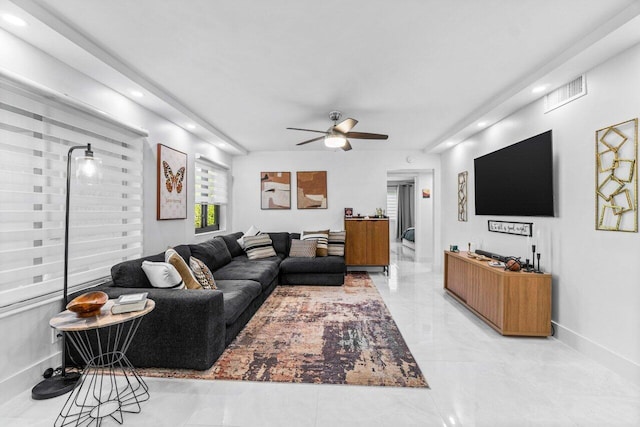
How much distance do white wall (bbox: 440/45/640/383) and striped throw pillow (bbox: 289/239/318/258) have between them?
3184 mm

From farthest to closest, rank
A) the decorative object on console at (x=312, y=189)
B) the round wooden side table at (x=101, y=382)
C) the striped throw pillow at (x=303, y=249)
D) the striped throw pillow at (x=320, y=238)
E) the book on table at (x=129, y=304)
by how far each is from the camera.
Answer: the decorative object on console at (x=312, y=189)
the striped throw pillow at (x=320, y=238)
the striped throw pillow at (x=303, y=249)
the book on table at (x=129, y=304)
the round wooden side table at (x=101, y=382)

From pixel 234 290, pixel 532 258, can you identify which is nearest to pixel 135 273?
pixel 234 290

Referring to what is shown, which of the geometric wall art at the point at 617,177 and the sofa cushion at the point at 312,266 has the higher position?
the geometric wall art at the point at 617,177

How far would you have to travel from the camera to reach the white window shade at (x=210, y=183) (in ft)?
16.4

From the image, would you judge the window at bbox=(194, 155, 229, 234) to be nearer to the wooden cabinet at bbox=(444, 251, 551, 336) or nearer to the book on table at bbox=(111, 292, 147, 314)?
the book on table at bbox=(111, 292, 147, 314)

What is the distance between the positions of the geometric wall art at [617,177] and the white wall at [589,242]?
64 mm

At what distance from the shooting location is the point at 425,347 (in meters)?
2.79

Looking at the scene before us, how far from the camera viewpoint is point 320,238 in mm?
5809

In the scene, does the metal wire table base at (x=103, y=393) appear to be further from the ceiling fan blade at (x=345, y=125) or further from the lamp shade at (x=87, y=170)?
the ceiling fan blade at (x=345, y=125)

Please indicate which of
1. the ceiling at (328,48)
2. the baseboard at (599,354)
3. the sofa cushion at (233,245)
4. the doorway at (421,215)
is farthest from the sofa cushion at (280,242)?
the baseboard at (599,354)

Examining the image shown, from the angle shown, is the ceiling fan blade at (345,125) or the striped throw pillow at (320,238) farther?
the striped throw pillow at (320,238)

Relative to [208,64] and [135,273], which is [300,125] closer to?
[208,64]

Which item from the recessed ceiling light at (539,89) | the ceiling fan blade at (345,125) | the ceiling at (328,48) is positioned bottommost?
the ceiling fan blade at (345,125)

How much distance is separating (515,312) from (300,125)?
3591 mm
